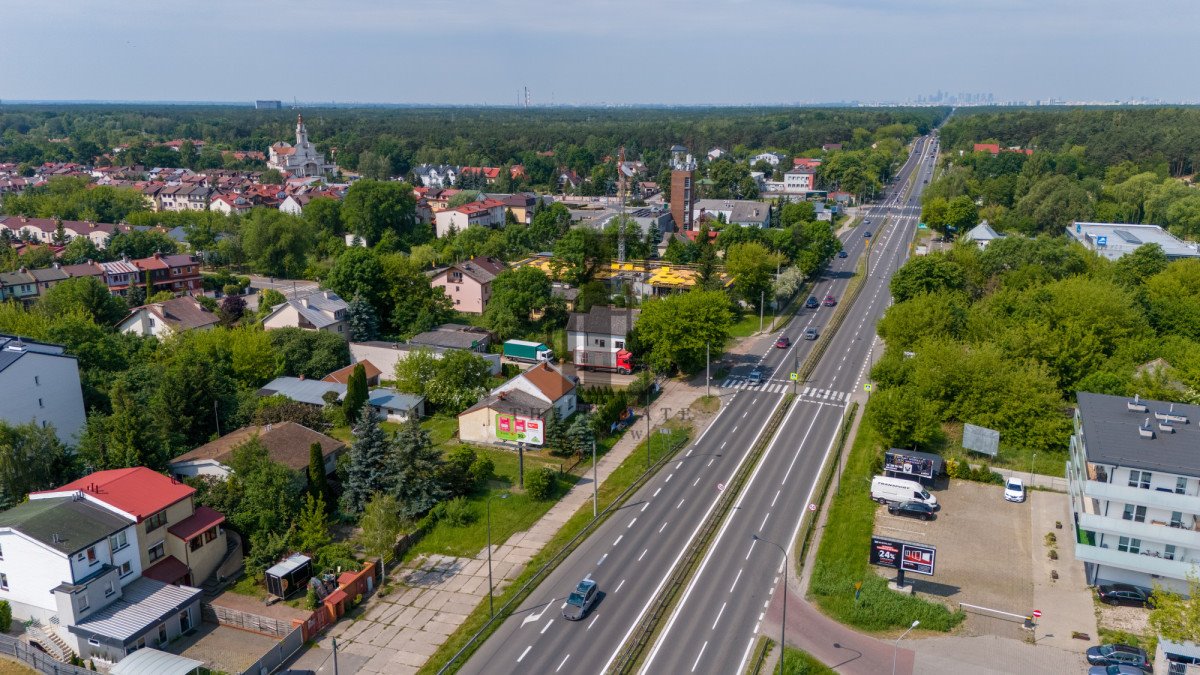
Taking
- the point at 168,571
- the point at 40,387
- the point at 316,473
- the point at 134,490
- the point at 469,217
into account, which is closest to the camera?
the point at 168,571

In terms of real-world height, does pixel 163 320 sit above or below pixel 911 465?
above

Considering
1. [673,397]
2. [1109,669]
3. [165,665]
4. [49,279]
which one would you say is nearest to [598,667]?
[165,665]

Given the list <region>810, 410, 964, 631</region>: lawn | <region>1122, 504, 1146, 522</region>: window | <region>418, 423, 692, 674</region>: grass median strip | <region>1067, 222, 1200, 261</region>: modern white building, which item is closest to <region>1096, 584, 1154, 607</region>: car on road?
<region>1122, 504, 1146, 522</region>: window

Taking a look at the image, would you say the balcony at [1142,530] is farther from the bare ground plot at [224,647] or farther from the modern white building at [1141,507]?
the bare ground plot at [224,647]

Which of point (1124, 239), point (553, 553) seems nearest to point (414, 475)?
point (553, 553)

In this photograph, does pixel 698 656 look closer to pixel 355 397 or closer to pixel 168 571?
pixel 168 571

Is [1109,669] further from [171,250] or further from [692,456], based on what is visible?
[171,250]

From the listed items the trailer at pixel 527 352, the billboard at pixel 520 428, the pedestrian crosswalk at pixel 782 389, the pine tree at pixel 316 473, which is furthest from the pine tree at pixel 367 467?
the pedestrian crosswalk at pixel 782 389
